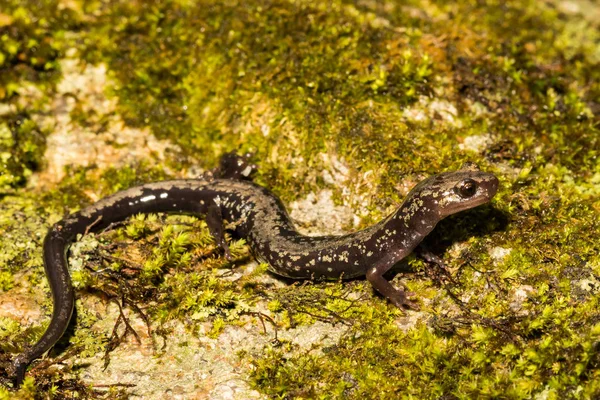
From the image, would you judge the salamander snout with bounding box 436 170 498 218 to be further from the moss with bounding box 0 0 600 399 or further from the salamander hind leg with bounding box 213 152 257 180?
the salamander hind leg with bounding box 213 152 257 180

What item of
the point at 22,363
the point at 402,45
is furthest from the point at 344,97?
the point at 22,363

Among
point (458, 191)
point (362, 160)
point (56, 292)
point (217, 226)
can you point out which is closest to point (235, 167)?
point (217, 226)

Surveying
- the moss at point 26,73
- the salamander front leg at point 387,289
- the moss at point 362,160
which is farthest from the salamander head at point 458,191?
the moss at point 26,73

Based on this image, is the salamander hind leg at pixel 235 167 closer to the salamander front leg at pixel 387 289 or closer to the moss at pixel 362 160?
the moss at pixel 362 160

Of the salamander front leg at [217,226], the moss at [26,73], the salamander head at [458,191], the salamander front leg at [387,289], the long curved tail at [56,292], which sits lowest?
the salamander front leg at [387,289]

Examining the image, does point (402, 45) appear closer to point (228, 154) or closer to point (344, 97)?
point (344, 97)

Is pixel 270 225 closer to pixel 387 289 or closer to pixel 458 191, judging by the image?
pixel 387 289
